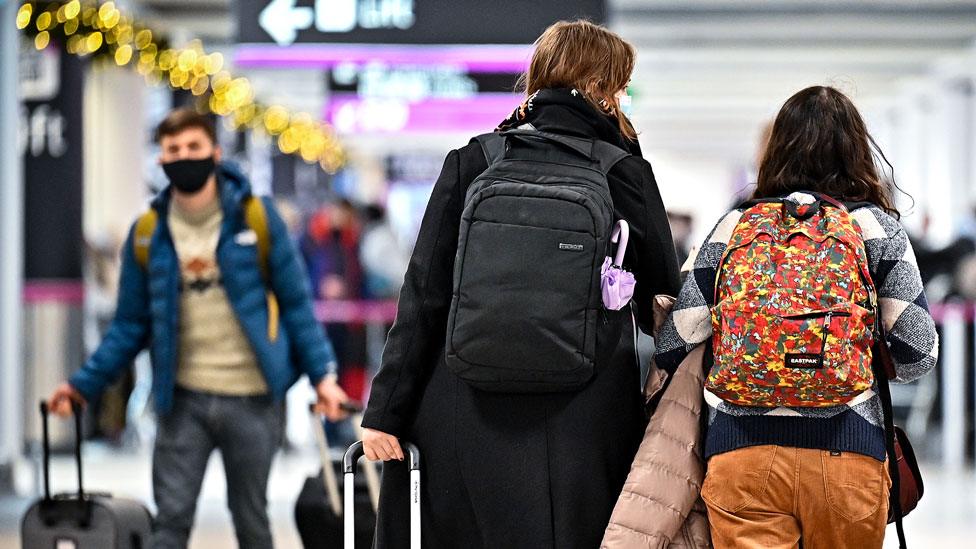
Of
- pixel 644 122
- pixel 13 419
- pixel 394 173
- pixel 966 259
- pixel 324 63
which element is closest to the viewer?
pixel 324 63

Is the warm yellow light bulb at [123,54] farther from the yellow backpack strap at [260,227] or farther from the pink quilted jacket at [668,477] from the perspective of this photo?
the pink quilted jacket at [668,477]

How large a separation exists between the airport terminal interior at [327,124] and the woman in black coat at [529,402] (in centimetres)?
27

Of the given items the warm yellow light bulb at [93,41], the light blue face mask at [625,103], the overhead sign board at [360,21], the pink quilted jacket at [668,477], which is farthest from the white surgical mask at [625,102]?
the warm yellow light bulb at [93,41]

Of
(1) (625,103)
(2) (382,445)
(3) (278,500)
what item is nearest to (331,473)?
(2) (382,445)

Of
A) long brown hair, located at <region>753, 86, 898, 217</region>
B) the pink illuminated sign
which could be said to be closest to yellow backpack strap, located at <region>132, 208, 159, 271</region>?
long brown hair, located at <region>753, 86, 898, 217</region>

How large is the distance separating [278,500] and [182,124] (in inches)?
152

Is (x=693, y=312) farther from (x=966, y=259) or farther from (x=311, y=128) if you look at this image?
(x=311, y=128)

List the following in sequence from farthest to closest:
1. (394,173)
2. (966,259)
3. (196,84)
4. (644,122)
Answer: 1. (394,173)
2. (644,122)
3. (196,84)
4. (966,259)

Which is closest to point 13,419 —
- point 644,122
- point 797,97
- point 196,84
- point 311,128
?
point 196,84

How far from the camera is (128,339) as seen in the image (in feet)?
14.3

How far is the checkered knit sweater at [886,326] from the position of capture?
9.03 ft

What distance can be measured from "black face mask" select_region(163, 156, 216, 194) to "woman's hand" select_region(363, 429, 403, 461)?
1.61 meters

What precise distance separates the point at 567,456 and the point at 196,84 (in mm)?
11008

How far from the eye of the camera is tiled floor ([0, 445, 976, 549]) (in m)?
6.61
